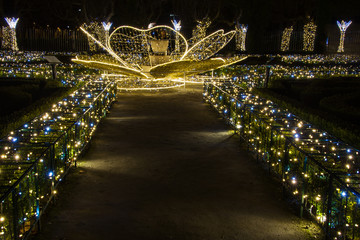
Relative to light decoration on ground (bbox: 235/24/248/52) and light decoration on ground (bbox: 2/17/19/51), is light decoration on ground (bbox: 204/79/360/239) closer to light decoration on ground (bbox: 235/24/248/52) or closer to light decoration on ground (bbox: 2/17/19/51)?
light decoration on ground (bbox: 2/17/19/51)

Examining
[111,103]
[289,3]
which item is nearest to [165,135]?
[111,103]

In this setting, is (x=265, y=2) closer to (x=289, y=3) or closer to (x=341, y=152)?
(x=289, y=3)

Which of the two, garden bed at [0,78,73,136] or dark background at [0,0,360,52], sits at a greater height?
dark background at [0,0,360,52]

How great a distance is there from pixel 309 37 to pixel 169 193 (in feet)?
98.1

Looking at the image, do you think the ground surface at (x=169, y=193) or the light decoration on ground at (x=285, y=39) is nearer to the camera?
the ground surface at (x=169, y=193)

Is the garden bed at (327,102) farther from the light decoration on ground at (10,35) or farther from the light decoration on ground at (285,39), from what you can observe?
the light decoration on ground at (10,35)

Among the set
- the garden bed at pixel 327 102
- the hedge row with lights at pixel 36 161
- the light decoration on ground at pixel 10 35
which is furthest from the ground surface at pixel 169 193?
the light decoration on ground at pixel 10 35

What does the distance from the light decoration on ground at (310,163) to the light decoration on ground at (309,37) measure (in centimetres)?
2632

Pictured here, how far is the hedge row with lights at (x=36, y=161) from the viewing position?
3809 mm

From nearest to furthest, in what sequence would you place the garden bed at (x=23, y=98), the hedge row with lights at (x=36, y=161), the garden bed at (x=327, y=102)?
1. the hedge row with lights at (x=36, y=161)
2. the garden bed at (x=327, y=102)
3. the garden bed at (x=23, y=98)

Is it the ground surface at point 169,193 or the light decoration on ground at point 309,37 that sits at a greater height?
the light decoration on ground at point 309,37

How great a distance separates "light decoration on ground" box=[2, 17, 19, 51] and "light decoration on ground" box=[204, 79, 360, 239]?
84.8 ft

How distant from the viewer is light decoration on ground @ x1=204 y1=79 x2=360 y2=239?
400 centimetres

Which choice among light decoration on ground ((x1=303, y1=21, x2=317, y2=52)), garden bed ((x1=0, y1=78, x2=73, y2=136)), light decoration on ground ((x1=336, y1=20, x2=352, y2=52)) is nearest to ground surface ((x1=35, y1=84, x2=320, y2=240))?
garden bed ((x1=0, y1=78, x2=73, y2=136))
